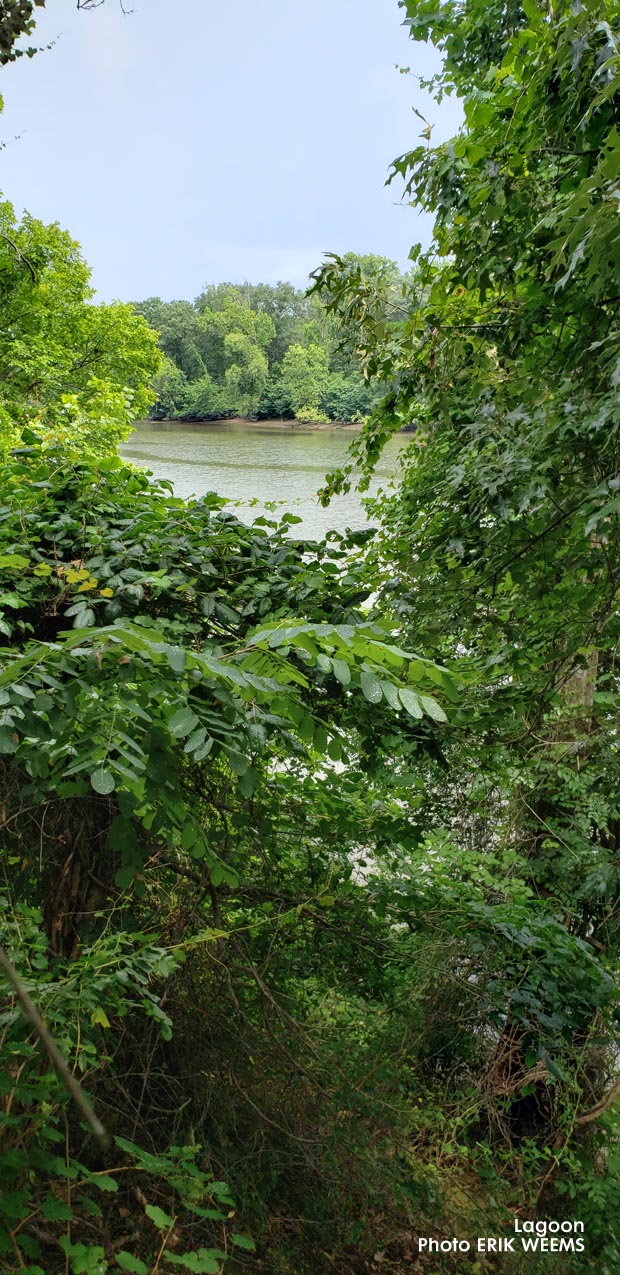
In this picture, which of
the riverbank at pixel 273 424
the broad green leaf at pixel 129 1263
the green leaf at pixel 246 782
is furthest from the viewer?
the riverbank at pixel 273 424

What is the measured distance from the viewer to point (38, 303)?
18.7 metres

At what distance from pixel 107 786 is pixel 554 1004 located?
8.38ft

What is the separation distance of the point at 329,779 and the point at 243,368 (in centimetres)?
4611

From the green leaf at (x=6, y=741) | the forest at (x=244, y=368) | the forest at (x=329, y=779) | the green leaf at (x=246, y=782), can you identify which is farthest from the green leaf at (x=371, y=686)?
the forest at (x=244, y=368)

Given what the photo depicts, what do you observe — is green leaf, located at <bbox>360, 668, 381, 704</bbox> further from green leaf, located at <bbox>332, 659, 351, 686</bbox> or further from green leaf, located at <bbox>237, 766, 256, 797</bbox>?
green leaf, located at <bbox>237, 766, 256, 797</bbox>

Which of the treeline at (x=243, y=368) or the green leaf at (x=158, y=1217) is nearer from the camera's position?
the green leaf at (x=158, y=1217)

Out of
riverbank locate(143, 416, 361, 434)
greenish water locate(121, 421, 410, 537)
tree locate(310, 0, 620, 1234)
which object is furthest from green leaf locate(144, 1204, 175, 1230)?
riverbank locate(143, 416, 361, 434)

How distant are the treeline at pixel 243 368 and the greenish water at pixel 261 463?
1.52m

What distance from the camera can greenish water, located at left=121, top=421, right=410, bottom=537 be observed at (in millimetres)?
13617

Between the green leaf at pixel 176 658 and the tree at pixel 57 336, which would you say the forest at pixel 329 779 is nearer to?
the green leaf at pixel 176 658

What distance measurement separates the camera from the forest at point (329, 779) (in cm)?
176

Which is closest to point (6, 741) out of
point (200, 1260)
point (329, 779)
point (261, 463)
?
point (200, 1260)

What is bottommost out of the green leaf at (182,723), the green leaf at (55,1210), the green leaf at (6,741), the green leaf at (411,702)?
the green leaf at (55,1210)

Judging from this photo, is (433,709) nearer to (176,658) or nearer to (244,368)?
(176,658)
